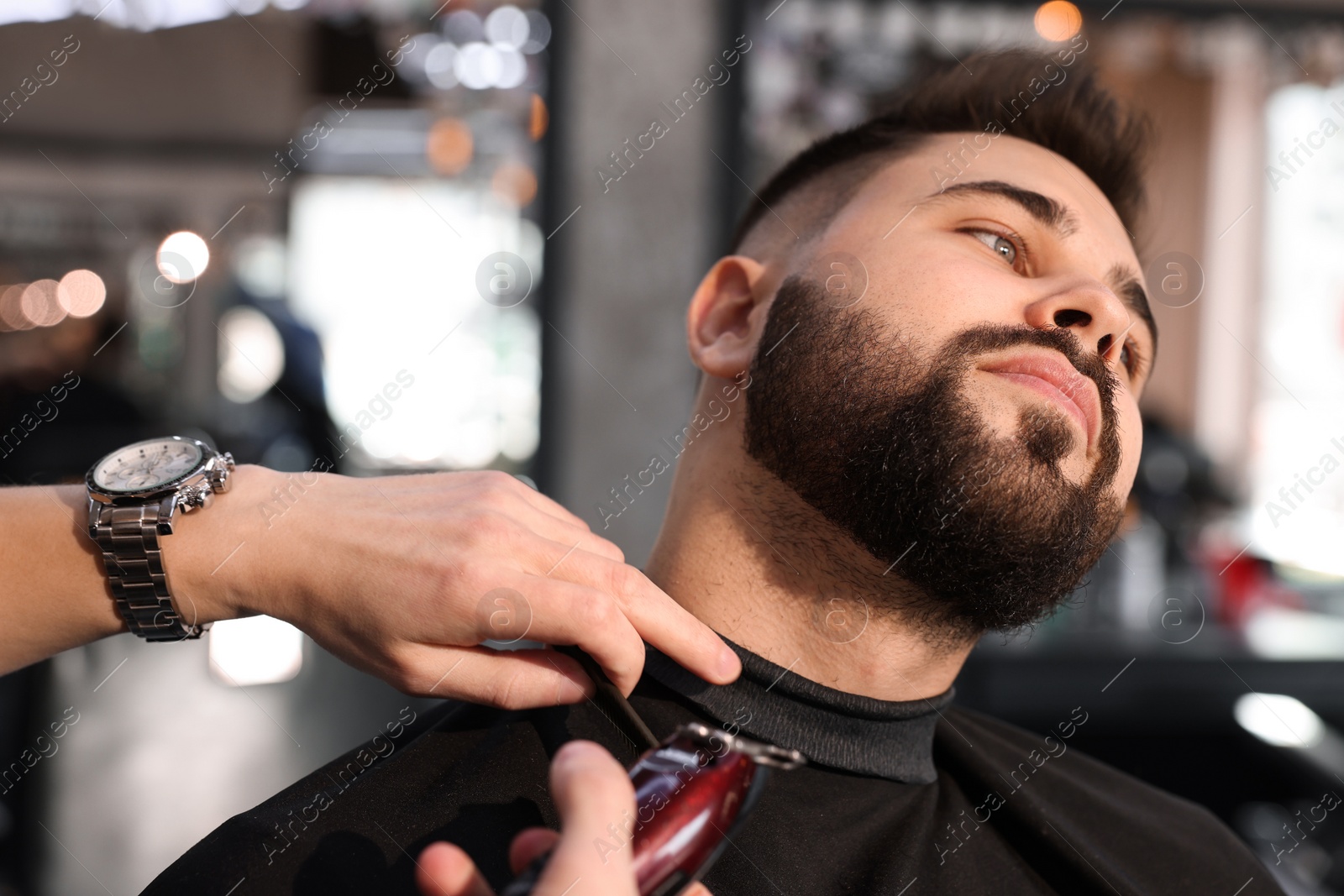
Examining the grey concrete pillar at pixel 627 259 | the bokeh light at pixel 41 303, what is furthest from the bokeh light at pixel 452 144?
the bokeh light at pixel 41 303

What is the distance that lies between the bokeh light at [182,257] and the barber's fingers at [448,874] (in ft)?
24.5

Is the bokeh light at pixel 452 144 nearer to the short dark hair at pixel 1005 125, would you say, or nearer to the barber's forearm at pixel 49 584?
the short dark hair at pixel 1005 125

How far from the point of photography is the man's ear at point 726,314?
1343 millimetres

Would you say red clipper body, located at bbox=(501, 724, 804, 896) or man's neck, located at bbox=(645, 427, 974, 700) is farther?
man's neck, located at bbox=(645, 427, 974, 700)

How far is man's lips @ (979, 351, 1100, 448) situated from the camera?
43.3 inches

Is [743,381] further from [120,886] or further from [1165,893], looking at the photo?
[120,886]

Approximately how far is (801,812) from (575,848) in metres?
0.56

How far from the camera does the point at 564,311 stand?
3131 mm

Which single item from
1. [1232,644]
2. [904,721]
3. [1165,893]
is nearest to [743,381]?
[904,721]
